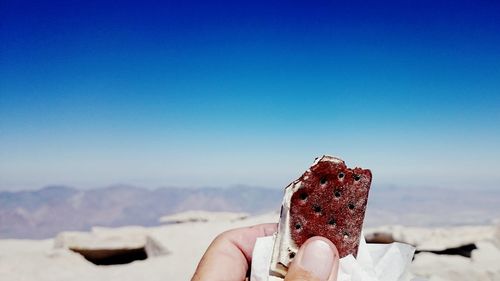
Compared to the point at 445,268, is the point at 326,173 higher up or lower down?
higher up

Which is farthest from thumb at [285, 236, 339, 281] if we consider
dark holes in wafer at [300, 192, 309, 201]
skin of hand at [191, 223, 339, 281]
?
dark holes in wafer at [300, 192, 309, 201]

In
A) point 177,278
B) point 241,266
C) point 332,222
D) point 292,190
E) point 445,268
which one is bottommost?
point 177,278

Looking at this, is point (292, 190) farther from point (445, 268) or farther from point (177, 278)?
point (177, 278)

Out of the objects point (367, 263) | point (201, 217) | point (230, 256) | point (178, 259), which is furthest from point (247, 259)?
point (201, 217)

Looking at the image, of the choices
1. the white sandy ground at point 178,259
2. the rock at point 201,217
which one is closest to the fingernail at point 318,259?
the white sandy ground at point 178,259

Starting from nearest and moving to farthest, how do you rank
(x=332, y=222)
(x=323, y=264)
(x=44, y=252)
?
(x=323, y=264)
(x=332, y=222)
(x=44, y=252)

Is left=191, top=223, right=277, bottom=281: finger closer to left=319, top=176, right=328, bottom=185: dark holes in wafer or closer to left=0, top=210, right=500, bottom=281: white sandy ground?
left=319, top=176, right=328, bottom=185: dark holes in wafer

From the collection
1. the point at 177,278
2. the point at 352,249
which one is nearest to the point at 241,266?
the point at 352,249
